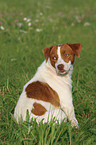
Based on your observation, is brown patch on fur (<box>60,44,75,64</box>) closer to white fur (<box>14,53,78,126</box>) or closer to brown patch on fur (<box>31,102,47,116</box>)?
white fur (<box>14,53,78,126</box>)

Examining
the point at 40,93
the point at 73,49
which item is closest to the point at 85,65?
the point at 73,49

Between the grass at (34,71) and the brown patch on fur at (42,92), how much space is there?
1.43 feet

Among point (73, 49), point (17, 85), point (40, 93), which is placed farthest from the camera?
point (17, 85)

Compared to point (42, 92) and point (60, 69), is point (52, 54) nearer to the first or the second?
point (60, 69)

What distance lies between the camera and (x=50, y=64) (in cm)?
382

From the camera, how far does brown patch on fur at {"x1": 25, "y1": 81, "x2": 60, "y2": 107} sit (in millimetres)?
3278

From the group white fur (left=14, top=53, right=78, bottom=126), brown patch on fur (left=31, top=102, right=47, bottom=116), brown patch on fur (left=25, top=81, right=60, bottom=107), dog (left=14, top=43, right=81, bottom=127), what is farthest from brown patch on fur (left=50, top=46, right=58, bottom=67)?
brown patch on fur (left=31, top=102, right=47, bottom=116)

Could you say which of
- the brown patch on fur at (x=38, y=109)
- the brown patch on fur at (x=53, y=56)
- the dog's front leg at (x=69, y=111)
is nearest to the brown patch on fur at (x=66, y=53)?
the brown patch on fur at (x=53, y=56)

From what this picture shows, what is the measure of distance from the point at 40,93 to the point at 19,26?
5.23 meters

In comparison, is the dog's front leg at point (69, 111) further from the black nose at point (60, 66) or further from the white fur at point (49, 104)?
the black nose at point (60, 66)

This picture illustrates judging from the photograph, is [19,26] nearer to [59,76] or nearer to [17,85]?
[17,85]

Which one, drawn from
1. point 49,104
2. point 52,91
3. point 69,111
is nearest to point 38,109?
point 49,104

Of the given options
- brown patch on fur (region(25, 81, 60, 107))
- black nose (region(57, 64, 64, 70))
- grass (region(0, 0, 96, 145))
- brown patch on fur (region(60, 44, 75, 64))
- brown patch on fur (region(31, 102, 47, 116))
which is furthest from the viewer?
brown patch on fur (region(60, 44, 75, 64))

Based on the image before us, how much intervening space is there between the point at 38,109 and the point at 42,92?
1.15ft
